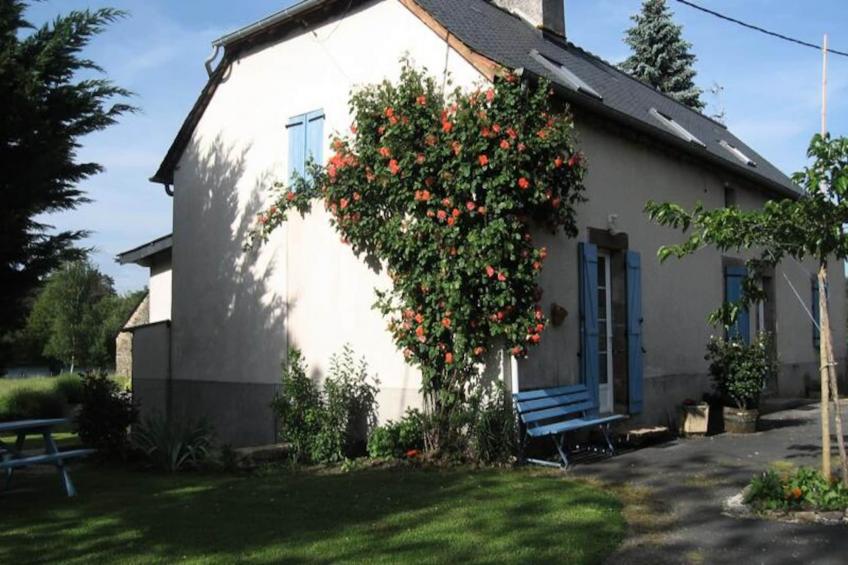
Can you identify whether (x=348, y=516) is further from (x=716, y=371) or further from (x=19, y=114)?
(x=716, y=371)

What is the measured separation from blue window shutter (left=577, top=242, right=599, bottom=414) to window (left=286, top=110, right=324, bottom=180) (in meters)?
3.85

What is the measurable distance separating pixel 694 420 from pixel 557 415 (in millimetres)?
2912

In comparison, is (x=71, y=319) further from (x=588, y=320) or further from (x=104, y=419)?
(x=588, y=320)

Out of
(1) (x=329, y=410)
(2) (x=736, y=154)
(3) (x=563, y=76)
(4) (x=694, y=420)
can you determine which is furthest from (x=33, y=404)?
(2) (x=736, y=154)

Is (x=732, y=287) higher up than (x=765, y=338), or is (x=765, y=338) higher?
(x=732, y=287)

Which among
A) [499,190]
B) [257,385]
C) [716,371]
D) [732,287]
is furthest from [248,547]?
[732,287]

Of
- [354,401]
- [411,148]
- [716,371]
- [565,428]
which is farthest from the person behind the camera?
[716,371]

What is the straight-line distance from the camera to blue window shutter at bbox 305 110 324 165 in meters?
10.7

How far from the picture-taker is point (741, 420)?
1053 cm

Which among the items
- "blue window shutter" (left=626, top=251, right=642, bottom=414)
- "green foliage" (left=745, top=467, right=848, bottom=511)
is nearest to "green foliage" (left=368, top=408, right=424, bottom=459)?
"blue window shutter" (left=626, top=251, right=642, bottom=414)

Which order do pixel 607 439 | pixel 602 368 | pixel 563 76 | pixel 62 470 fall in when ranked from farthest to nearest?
pixel 602 368 < pixel 563 76 < pixel 607 439 < pixel 62 470

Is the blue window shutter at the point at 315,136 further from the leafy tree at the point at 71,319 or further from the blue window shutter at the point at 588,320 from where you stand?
the leafy tree at the point at 71,319

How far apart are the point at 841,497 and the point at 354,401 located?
561 cm

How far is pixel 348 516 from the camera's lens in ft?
20.4
